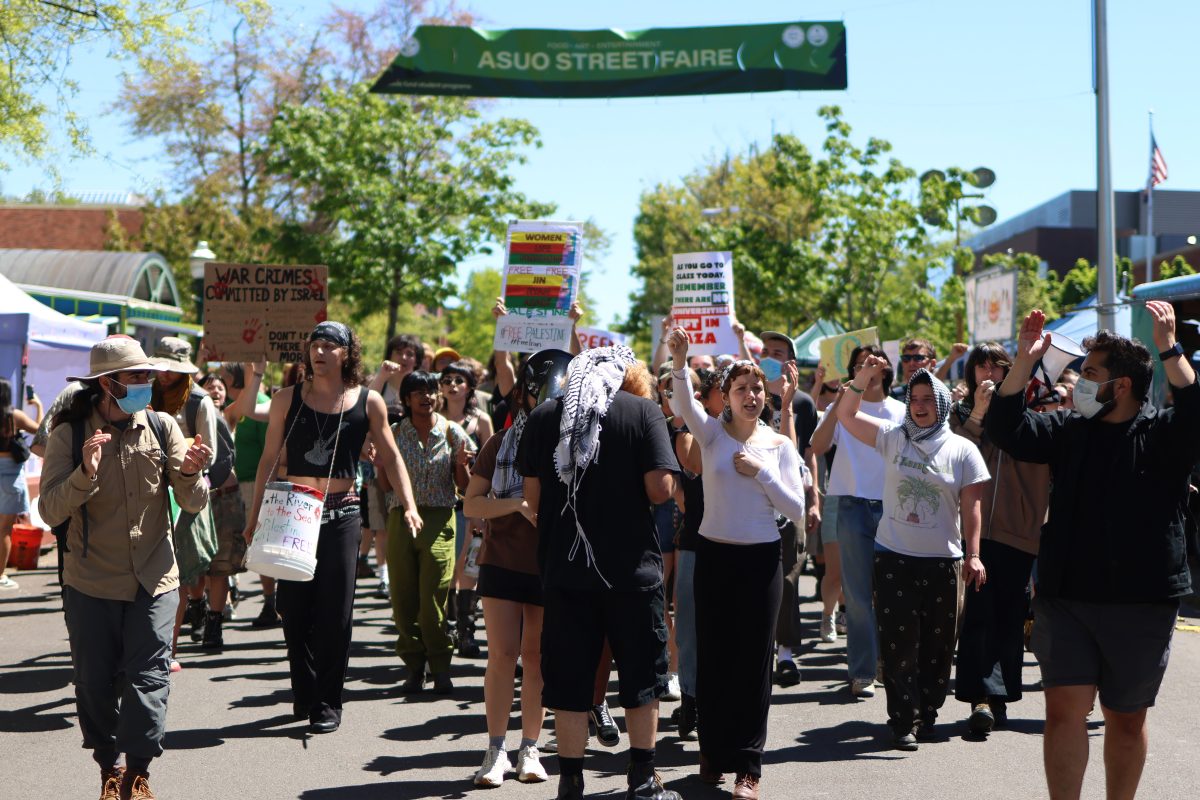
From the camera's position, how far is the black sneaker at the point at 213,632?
9688 millimetres

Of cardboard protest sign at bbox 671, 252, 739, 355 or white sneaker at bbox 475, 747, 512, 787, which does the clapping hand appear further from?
cardboard protest sign at bbox 671, 252, 739, 355

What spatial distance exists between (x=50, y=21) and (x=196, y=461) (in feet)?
40.1

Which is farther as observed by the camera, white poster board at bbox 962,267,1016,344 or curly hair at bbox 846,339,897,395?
white poster board at bbox 962,267,1016,344

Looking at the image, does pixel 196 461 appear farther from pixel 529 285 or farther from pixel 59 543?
pixel 529 285

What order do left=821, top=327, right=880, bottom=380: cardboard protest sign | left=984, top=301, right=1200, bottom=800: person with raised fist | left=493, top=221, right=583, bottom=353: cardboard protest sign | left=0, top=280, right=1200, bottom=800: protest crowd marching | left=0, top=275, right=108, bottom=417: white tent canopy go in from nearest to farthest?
left=984, top=301, right=1200, bottom=800: person with raised fist → left=0, top=280, right=1200, bottom=800: protest crowd marching → left=493, top=221, right=583, bottom=353: cardboard protest sign → left=821, top=327, right=880, bottom=380: cardboard protest sign → left=0, top=275, right=108, bottom=417: white tent canopy

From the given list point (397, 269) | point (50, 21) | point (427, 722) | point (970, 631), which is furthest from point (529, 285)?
point (397, 269)

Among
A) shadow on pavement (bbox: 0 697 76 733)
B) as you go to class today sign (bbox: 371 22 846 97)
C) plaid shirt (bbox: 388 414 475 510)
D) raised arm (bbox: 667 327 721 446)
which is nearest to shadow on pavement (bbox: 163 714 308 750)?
shadow on pavement (bbox: 0 697 76 733)

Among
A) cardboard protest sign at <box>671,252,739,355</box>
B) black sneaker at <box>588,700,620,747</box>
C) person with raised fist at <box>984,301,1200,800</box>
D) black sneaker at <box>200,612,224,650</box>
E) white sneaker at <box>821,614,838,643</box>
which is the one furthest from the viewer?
cardboard protest sign at <box>671,252,739,355</box>

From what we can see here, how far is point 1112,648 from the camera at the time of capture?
16.2 feet

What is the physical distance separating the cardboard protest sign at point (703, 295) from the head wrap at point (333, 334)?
4.44 metres

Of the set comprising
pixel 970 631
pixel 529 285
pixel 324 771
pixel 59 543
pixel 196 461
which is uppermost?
pixel 529 285

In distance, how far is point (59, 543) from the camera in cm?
593

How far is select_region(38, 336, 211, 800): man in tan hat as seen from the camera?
5523mm

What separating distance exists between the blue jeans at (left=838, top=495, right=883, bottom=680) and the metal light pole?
10.3 m
